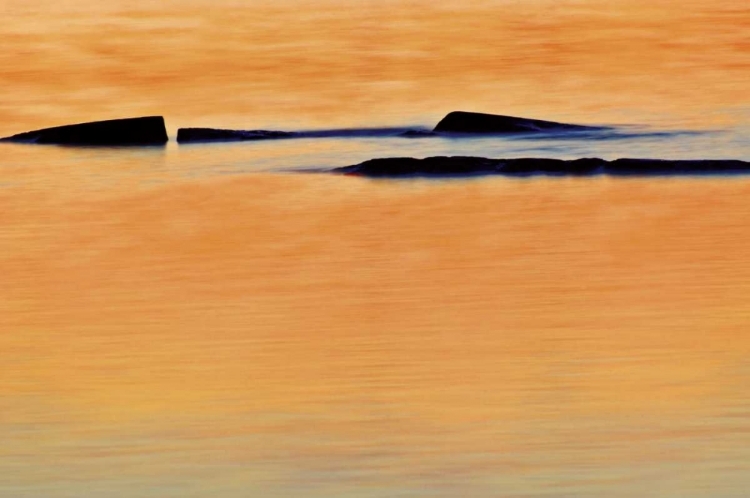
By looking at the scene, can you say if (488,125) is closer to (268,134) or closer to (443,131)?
(443,131)

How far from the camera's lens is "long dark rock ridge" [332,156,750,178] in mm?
10891

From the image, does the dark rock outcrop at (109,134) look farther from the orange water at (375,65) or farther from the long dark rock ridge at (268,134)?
the orange water at (375,65)

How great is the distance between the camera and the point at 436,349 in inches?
249

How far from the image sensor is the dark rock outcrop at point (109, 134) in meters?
13.1

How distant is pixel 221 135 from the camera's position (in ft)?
44.1

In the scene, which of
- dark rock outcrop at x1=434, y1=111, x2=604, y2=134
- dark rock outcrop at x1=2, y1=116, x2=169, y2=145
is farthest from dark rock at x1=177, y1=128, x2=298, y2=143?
dark rock outcrop at x1=434, y1=111, x2=604, y2=134

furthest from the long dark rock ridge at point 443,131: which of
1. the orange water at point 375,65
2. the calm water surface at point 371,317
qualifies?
the orange water at point 375,65

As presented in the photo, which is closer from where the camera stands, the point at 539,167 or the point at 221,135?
the point at 539,167

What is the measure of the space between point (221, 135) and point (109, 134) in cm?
81

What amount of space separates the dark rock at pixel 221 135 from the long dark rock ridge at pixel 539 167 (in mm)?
2414

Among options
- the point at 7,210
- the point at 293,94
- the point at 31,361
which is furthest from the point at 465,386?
the point at 293,94

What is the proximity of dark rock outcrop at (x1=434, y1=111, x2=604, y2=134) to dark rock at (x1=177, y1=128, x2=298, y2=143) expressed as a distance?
3.98 ft

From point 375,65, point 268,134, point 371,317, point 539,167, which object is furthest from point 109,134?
point 375,65

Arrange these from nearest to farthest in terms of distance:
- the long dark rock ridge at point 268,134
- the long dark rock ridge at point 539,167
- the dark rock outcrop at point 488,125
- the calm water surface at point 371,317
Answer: the calm water surface at point 371,317, the long dark rock ridge at point 539,167, the dark rock outcrop at point 488,125, the long dark rock ridge at point 268,134
